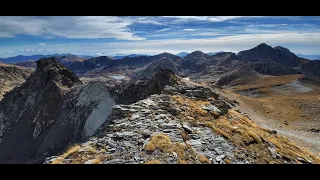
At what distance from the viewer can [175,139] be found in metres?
11.0

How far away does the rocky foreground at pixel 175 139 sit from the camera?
363 inches

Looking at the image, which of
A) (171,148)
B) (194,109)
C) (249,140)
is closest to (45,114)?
(194,109)

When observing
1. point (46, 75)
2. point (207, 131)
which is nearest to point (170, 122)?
point (207, 131)

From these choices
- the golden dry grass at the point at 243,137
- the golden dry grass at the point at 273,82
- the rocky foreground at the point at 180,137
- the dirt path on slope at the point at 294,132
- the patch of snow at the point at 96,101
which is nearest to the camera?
the rocky foreground at the point at 180,137

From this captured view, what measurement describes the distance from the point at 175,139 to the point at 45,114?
1446 inches

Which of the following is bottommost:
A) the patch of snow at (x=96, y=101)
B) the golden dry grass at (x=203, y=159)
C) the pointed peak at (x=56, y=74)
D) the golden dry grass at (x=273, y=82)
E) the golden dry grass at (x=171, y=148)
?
the golden dry grass at (x=273, y=82)

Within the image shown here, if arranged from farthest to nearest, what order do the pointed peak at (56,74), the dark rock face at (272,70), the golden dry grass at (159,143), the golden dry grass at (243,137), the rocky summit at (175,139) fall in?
1. the dark rock face at (272,70)
2. the pointed peak at (56,74)
3. the golden dry grass at (243,137)
4. the golden dry grass at (159,143)
5. the rocky summit at (175,139)

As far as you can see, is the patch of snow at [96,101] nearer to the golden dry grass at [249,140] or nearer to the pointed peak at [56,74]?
the pointed peak at [56,74]

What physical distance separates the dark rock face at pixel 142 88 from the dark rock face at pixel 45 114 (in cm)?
175

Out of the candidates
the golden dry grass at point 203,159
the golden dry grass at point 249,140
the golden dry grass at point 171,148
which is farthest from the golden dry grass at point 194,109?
the golden dry grass at point 203,159

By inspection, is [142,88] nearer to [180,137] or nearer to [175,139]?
[180,137]

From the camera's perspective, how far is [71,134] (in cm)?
3625

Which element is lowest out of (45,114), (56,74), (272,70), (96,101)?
(272,70)
